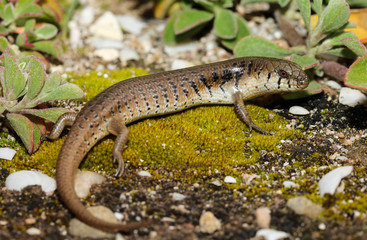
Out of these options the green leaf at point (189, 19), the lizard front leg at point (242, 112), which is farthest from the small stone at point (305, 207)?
the green leaf at point (189, 19)

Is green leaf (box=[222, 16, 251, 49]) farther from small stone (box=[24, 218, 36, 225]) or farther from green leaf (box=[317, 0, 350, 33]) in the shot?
small stone (box=[24, 218, 36, 225])

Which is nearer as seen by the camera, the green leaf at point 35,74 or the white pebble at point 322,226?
the white pebble at point 322,226

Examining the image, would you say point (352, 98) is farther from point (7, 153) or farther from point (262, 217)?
point (7, 153)

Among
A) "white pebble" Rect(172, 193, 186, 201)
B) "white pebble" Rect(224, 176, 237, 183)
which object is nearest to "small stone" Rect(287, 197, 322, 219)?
"white pebble" Rect(224, 176, 237, 183)

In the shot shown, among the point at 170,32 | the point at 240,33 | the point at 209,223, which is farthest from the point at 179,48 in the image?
the point at 209,223

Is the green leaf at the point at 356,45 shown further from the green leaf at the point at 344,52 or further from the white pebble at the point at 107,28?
the white pebble at the point at 107,28

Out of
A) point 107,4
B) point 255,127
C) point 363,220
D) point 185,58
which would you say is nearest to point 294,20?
point 185,58
